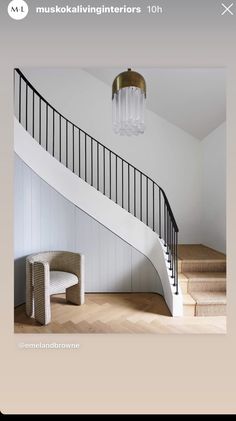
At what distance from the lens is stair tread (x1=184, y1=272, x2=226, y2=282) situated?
1857 millimetres

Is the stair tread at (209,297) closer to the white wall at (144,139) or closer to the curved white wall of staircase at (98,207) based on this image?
the curved white wall of staircase at (98,207)

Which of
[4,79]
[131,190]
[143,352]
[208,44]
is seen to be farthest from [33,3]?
[131,190]

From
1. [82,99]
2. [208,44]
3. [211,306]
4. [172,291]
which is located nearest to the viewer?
[208,44]

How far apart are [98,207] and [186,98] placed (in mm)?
1558

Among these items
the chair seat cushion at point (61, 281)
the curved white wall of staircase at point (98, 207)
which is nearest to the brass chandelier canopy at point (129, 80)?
the curved white wall of staircase at point (98, 207)

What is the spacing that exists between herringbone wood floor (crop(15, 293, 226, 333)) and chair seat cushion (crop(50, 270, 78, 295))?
10 centimetres

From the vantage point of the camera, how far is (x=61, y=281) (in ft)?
5.74

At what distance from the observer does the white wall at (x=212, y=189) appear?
218 cm

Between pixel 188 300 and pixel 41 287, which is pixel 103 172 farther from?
pixel 188 300

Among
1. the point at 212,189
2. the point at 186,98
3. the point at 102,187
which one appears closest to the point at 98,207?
the point at 102,187

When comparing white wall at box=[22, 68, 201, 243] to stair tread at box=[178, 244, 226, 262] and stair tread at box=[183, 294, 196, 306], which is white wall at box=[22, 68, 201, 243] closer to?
stair tread at box=[178, 244, 226, 262]
